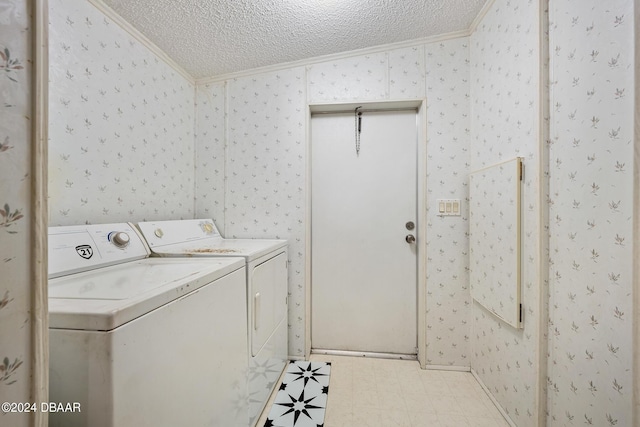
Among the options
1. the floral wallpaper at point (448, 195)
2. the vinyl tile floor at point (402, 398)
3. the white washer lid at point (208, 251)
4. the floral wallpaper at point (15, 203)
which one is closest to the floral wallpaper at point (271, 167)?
the white washer lid at point (208, 251)

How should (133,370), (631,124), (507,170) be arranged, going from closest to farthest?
(133,370) < (631,124) < (507,170)

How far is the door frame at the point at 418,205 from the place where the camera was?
198 centimetres

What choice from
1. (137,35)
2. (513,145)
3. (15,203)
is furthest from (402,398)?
(137,35)

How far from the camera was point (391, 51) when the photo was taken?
78.4 inches

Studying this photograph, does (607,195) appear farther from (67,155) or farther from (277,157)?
(67,155)

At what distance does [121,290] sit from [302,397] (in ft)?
4.36

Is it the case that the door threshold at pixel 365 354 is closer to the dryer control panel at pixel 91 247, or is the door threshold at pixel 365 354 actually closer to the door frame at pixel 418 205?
the door frame at pixel 418 205

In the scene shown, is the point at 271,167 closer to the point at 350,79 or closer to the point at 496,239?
the point at 350,79

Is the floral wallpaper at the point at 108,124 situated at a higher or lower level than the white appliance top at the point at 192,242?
higher

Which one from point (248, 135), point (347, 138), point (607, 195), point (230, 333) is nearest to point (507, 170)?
point (607, 195)

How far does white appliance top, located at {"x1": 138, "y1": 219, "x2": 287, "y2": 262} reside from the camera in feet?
4.64

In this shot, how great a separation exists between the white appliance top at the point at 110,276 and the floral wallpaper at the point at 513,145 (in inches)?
53.8

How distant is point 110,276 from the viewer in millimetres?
979

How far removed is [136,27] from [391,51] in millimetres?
1641
